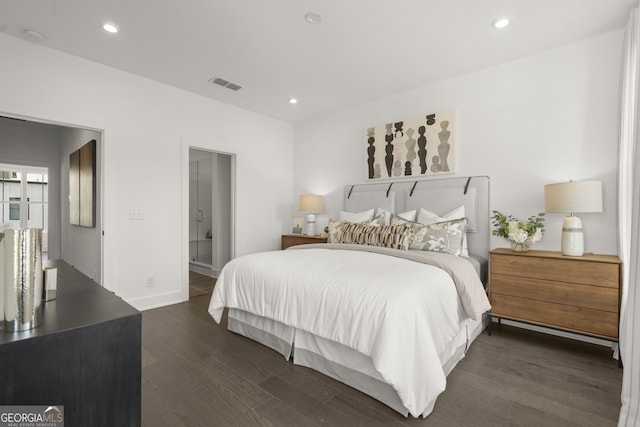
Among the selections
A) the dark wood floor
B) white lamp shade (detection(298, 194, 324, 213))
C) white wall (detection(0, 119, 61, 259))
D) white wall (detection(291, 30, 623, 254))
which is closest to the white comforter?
the dark wood floor

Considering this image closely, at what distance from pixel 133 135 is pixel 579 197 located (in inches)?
175

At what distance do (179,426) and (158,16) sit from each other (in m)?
2.91

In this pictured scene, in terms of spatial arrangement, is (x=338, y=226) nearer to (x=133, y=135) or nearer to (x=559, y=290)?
(x=559, y=290)

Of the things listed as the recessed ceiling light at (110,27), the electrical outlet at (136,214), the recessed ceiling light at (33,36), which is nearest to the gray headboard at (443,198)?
the electrical outlet at (136,214)

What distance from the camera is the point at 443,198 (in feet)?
11.4

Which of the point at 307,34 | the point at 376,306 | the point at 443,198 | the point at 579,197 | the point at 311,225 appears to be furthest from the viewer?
the point at 311,225

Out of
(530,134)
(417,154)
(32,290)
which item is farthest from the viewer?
(417,154)

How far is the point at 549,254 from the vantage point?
8.43 ft

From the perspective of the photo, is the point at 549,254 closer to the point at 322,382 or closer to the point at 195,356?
the point at 322,382

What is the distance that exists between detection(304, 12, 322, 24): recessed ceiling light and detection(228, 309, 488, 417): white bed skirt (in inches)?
97.0

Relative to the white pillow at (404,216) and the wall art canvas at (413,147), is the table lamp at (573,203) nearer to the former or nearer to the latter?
the wall art canvas at (413,147)

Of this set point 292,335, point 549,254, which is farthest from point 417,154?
point 292,335

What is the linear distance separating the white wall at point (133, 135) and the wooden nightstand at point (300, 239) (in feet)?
2.44

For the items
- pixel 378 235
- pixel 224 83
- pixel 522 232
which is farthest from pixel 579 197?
pixel 224 83
